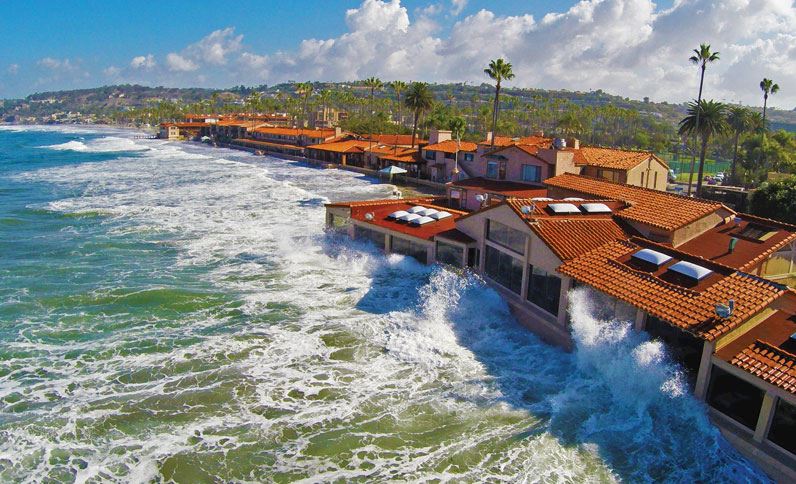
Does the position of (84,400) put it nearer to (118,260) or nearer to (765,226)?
(118,260)

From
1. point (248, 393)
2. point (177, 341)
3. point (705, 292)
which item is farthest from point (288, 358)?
point (705, 292)

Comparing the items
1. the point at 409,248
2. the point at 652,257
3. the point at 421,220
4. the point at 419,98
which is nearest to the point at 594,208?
the point at 652,257

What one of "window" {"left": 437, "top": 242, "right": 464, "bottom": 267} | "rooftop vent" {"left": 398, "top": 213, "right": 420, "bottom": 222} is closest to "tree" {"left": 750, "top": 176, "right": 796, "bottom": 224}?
"window" {"left": 437, "top": 242, "right": 464, "bottom": 267}

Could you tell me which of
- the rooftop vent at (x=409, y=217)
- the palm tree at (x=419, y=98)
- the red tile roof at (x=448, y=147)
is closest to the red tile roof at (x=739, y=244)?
the rooftop vent at (x=409, y=217)

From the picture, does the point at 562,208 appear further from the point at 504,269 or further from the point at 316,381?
the point at 316,381

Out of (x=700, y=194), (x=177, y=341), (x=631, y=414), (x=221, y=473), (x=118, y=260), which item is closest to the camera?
(x=221, y=473)

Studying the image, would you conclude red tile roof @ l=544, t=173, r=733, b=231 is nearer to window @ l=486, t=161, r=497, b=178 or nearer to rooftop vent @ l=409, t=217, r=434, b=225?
rooftop vent @ l=409, t=217, r=434, b=225
